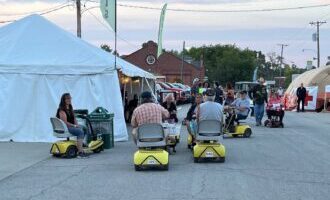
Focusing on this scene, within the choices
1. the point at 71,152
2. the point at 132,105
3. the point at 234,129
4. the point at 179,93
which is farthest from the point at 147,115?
the point at 179,93

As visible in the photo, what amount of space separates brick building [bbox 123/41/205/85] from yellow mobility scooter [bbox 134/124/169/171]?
8434 cm

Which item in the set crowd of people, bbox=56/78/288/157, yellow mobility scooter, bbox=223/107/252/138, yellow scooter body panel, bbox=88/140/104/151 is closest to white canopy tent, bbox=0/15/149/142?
crowd of people, bbox=56/78/288/157

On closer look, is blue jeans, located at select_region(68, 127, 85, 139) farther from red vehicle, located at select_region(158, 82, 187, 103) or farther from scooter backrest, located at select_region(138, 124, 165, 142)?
red vehicle, located at select_region(158, 82, 187, 103)

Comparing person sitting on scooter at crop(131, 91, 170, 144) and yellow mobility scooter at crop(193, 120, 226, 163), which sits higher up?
person sitting on scooter at crop(131, 91, 170, 144)

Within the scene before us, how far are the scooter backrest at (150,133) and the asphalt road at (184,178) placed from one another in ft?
2.21

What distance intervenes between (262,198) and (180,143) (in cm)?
821

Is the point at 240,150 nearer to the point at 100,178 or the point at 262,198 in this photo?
the point at 100,178

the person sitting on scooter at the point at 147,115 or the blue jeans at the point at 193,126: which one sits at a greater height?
the person sitting on scooter at the point at 147,115

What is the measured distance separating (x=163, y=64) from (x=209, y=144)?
8537 cm

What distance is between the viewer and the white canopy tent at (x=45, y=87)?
58.7 feet

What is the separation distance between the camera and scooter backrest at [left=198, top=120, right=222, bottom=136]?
42.8 ft

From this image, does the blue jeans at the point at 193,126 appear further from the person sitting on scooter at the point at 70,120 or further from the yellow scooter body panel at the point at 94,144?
the person sitting on scooter at the point at 70,120

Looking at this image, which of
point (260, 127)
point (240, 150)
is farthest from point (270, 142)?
point (260, 127)

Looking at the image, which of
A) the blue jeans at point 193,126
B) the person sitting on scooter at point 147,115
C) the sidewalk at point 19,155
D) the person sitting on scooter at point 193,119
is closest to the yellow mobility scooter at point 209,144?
the blue jeans at point 193,126
